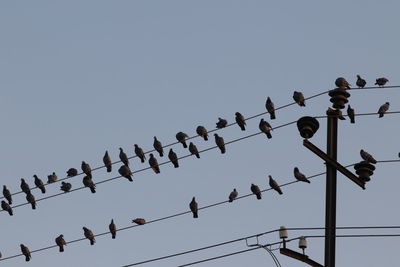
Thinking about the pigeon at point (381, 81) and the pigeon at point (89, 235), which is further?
the pigeon at point (89, 235)

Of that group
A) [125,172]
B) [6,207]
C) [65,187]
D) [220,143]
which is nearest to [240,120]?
[220,143]

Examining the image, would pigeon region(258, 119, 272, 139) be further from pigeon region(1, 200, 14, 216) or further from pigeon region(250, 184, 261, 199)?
pigeon region(1, 200, 14, 216)

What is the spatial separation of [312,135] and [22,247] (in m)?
A: 20.5

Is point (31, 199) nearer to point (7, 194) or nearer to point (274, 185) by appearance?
point (7, 194)

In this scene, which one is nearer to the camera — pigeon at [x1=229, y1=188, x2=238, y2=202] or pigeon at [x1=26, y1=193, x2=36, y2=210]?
pigeon at [x1=229, y1=188, x2=238, y2=202]

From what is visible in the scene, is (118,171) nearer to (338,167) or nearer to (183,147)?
(183,147)

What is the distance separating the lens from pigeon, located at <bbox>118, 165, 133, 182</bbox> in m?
37.9

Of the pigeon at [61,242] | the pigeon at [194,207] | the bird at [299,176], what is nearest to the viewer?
the bird at [299,176]

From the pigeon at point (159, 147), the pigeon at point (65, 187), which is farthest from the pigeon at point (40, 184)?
the pigeon at point (159, 147)

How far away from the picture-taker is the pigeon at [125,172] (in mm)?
37875

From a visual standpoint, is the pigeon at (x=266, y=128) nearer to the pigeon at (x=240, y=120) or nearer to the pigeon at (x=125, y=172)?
A: the pigeon at (x=240, y=120)

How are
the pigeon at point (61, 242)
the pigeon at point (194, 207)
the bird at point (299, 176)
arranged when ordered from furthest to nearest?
the pigeon at point (61, 242) < the pigeon at point (194, 207) < the bird at point (299, 176)

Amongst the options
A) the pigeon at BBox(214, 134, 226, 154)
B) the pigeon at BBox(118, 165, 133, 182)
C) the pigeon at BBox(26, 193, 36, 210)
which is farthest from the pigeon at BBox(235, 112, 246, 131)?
the pigeon at BBox(26, 193, 36, 210)

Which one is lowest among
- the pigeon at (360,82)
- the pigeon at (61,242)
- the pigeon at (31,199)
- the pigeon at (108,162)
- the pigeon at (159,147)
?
the pigeon at (61,242)
